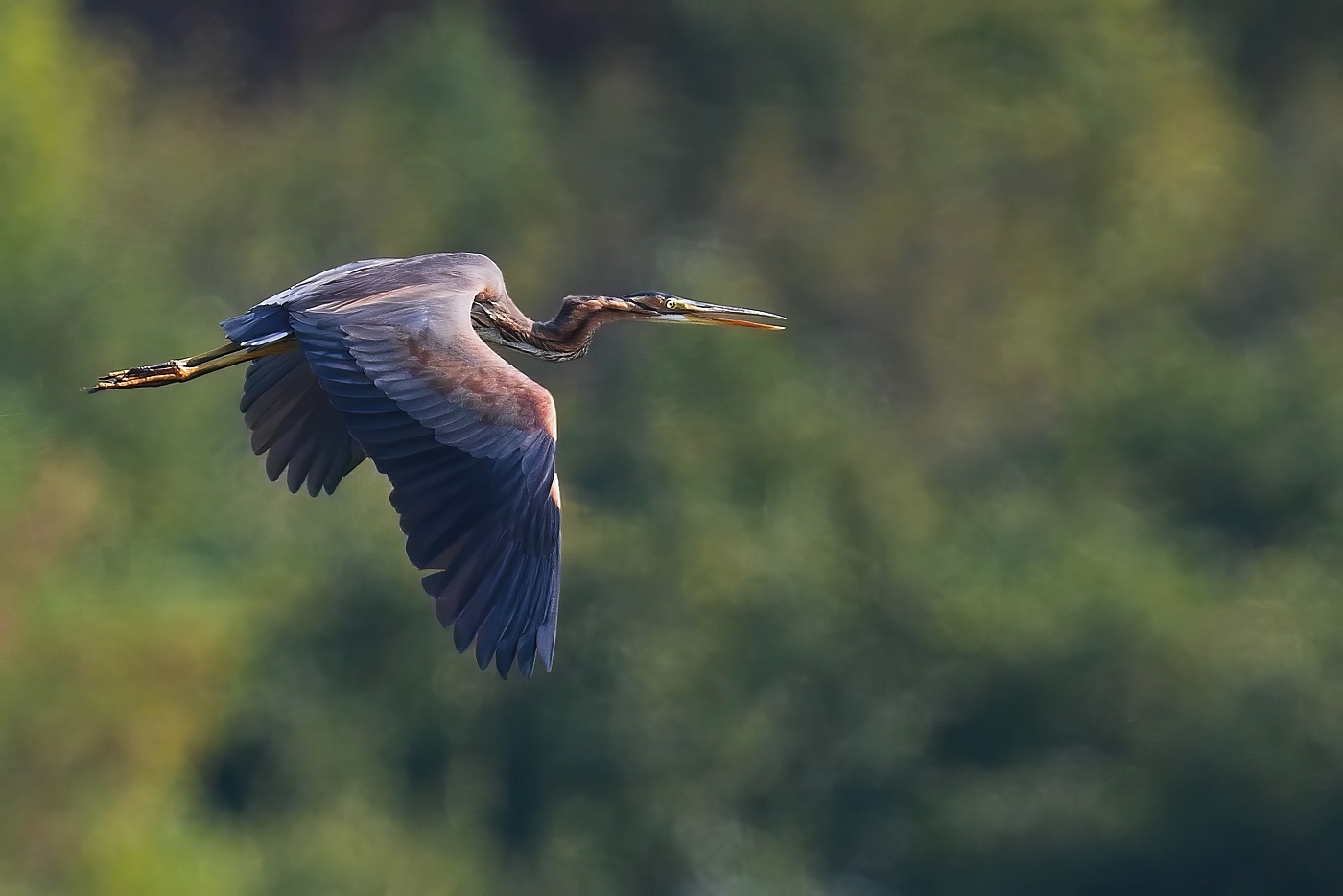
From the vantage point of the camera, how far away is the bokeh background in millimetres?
27172

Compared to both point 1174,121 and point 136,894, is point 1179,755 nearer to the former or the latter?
point 136,894

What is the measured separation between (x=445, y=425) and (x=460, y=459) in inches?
4.7

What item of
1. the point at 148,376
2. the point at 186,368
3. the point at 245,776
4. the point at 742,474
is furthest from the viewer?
the point at 742,474

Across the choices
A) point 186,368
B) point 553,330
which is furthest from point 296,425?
point 553,330

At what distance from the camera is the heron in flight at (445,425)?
8.95 m

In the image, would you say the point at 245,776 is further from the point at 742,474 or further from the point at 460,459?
the point at 460,459

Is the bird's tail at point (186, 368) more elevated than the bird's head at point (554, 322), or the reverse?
the bird's head at point (554, 322)

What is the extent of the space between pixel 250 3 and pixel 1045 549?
14085 millimetres

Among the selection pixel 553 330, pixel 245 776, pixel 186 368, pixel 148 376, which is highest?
pixel 245 776

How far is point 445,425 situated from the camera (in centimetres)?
Answer: 923

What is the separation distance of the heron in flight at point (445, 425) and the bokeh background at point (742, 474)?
14904mm

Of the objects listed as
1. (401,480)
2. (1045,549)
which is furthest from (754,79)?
(401,480)

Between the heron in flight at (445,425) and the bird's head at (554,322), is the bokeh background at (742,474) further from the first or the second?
the heron in flight at (445,425)

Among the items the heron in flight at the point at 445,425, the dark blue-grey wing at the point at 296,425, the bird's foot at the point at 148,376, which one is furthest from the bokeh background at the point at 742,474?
the heron in flight at the point at 445,425
